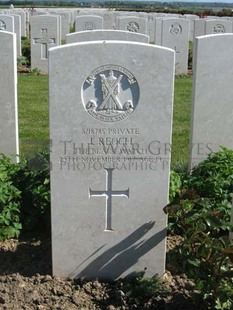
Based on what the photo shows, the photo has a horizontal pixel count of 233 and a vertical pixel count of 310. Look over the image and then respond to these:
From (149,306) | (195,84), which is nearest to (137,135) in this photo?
(149,306)

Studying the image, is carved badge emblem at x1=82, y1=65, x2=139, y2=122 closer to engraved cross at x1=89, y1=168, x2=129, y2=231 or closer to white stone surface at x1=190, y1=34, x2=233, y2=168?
engraved cross at x1=89, y1=168, x2=129, y2=231

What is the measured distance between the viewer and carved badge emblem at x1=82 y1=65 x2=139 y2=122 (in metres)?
3.53

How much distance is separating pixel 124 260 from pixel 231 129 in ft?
7.53

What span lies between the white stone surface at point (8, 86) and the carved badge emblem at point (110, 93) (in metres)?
2.12

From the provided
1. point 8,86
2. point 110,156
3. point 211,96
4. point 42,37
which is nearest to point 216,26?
point 42,37

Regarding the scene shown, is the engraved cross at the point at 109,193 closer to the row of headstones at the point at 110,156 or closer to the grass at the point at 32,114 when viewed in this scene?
the row of headstones at the point at 110,156

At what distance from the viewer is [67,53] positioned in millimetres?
3459

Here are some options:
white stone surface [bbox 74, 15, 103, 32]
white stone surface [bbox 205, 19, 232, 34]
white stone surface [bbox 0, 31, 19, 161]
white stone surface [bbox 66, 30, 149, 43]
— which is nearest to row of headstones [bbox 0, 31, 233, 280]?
white stone surface [bbox 0, 31, 19, 161]

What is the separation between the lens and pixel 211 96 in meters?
5.44

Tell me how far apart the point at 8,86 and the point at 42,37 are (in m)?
8.36

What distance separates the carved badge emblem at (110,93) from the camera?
11.6 feet

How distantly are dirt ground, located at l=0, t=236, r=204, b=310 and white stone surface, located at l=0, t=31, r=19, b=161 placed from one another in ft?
5.78

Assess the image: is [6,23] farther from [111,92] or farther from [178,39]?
[111,92]

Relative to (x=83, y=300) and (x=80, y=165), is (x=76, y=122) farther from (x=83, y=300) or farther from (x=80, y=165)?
(x=83, y=300)
